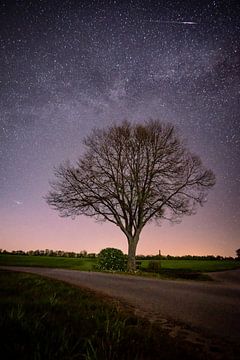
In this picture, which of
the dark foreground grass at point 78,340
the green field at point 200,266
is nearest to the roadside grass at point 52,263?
the green field at point 200,266

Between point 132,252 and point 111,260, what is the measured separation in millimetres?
2057

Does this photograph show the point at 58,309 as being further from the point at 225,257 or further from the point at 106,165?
the point at 225,257

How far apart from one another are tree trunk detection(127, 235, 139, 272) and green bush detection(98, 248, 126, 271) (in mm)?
527

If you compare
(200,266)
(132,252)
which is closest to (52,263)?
(132,252)

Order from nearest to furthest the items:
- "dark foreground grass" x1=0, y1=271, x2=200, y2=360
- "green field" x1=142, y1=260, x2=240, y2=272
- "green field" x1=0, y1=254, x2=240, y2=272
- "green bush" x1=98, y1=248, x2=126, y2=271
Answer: "dark foreground grass" x1=0, y1=271, x2=200, y2=360 → "green bush" x1=98, y1=248, x2=126, y2=271 → "green field" x1=0, y1=254, x2=240, y2=272 → "green field" x1=142, y1=260, x2=240, y2=272

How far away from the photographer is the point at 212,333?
183 inches

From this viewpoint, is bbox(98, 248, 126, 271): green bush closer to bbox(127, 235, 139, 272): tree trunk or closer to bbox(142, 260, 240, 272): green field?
bbox(127, 235, 139, 272): tree trunk

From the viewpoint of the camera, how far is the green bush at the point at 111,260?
862 inches

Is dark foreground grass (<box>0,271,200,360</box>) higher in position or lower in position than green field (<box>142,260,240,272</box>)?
lower

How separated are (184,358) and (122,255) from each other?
1941cm

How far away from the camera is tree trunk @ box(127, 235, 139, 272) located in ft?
73.5

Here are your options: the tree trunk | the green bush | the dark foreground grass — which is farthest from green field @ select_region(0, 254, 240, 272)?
the dark foreground grass

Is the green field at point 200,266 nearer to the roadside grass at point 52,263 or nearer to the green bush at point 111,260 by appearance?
the roadside grass at point 52,263

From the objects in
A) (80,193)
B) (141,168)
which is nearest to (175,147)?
(141,168)
